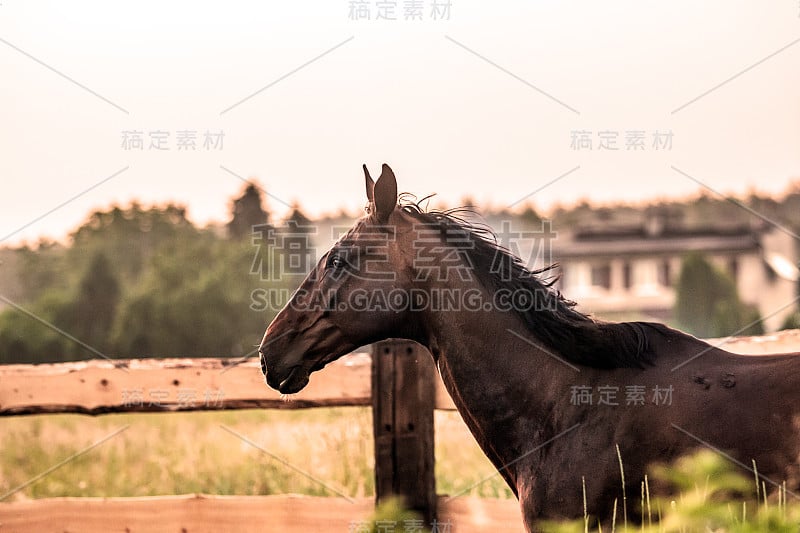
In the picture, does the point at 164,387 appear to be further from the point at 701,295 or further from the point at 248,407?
the point at 701,295

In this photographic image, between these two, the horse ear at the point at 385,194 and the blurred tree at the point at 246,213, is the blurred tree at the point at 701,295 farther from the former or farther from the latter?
the horse ear at the point at 385,194

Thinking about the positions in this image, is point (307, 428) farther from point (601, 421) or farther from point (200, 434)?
point (601, 421)

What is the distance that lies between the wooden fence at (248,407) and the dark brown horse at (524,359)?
1096 millimetres

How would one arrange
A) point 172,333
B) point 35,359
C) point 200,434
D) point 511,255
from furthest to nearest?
point 172,333 → point 35,359 → point 200,434 → point 511,255

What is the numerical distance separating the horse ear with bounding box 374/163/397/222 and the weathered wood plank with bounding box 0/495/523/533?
6.51ft

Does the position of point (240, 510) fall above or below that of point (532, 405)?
below

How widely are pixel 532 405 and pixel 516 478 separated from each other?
32cm

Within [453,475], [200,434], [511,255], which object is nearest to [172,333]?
[200,434]

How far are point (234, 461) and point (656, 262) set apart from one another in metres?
47.0

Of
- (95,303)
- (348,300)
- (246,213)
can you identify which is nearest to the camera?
(348,300)

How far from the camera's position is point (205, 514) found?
529cm

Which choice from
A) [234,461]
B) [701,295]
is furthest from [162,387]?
[701,295]

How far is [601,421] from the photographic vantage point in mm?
3627

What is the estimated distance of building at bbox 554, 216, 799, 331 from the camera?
49.2m
